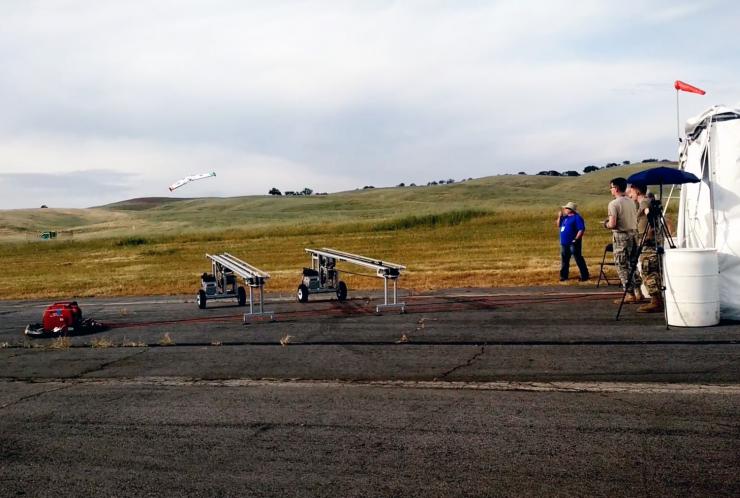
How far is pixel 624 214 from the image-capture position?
13484 millimetres

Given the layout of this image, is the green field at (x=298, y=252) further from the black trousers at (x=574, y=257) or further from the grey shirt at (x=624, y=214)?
the grey shirt at (x=624, y=214)

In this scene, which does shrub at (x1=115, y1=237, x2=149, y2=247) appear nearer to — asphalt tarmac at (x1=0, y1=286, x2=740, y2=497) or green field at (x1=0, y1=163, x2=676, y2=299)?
green field at (x1=0, y1=163, x2=676, y2=299)

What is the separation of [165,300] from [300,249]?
17.2 metres

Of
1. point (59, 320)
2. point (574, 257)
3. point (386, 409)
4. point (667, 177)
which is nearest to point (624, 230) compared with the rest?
point (667, 177)

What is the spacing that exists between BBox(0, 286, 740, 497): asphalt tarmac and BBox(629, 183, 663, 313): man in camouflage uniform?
1.99 ft

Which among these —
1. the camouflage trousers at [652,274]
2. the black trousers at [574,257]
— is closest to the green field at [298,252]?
the black trousers at [574,257]

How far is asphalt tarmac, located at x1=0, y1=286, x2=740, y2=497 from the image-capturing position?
568cm

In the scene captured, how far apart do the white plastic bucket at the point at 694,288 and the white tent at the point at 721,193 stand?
0.69 m

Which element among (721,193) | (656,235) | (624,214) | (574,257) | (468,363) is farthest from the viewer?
(574,257)

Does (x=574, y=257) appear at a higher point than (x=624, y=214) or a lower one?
lower

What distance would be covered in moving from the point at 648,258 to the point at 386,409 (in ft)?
23.5

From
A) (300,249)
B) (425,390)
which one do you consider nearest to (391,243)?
(300,249)

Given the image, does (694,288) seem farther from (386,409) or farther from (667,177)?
(386,409)

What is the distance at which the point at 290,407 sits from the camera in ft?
25.7
